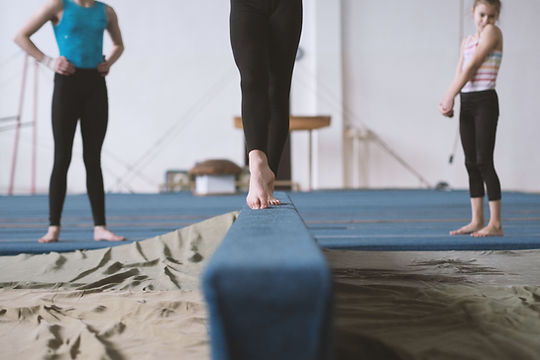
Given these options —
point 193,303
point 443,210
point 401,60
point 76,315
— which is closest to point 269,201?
point 193,303

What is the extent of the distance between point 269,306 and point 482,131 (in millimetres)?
1596

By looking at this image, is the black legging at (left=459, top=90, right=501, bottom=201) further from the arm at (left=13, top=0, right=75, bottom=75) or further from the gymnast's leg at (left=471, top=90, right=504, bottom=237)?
the arm at (left=13, top=0, right=75, bottom=75)

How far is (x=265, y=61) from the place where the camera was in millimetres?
1225

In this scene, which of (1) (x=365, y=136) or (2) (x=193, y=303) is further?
(1) (x=365, y=136)

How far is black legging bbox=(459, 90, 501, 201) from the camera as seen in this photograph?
171cm

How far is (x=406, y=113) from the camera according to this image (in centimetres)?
590

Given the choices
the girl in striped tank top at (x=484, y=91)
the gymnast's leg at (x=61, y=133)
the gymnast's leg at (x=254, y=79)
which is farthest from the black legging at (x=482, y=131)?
the gymnast's leg at (x=61, y=133)

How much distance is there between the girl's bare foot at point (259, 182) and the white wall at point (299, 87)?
4.70m

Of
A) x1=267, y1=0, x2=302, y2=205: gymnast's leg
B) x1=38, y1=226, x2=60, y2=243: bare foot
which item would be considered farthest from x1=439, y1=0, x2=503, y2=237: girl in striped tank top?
x1=38, y1=226, x2=60, y2=243: bare foot

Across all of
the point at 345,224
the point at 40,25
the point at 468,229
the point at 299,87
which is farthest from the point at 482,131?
the point at 299,87

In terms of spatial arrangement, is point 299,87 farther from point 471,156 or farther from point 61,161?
point 61,161

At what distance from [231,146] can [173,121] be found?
79 centimetres

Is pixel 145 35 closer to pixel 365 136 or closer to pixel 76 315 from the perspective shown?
pixel 365 136

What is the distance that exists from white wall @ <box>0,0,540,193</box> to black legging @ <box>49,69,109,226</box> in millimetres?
4096
